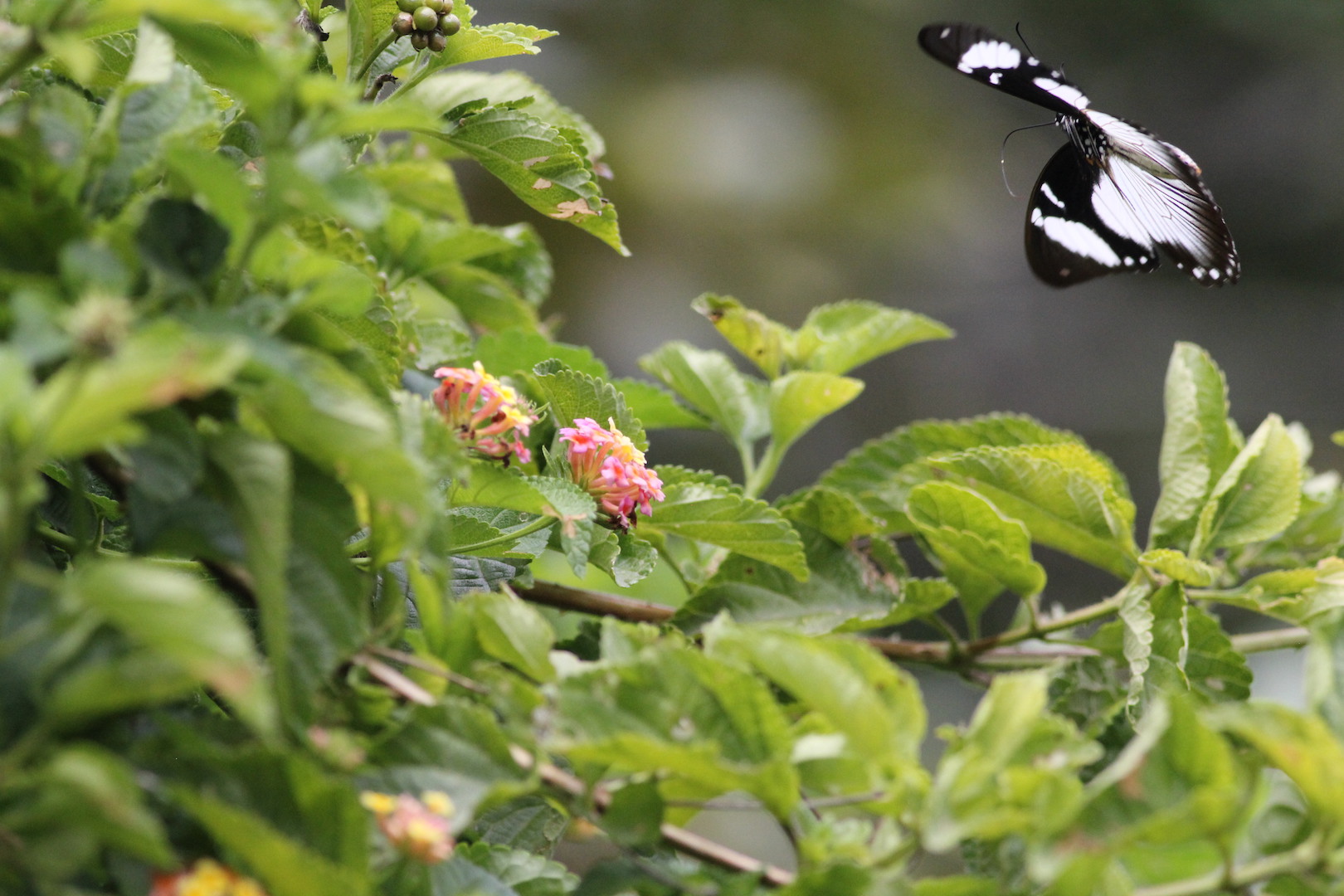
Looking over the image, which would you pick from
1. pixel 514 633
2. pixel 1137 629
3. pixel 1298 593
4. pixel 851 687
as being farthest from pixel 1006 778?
pixel 1298 593

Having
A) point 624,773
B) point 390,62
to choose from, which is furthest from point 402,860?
point 390,62

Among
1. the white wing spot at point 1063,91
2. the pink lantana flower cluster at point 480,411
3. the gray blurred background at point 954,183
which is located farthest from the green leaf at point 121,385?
the gray blurred background at point 954,183

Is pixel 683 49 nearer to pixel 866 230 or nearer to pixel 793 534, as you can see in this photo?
pixel 866 230

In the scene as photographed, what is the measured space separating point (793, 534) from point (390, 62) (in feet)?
1.19

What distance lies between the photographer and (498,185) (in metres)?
2.56

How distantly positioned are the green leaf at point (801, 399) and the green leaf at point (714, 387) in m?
0.02

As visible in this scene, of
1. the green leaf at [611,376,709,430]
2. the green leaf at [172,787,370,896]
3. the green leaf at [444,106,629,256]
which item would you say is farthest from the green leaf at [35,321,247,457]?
the green leaf at [611,376,709,430]

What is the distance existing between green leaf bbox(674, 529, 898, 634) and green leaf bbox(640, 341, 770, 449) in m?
0.11

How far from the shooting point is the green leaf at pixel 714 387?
0.83 metres

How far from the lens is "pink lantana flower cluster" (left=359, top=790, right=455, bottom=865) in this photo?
1.23 feet

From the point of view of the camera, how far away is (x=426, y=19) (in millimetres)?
632

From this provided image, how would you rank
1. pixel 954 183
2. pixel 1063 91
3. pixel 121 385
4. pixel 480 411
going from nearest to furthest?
pixel 121 385, pixel 480 411, pixel 1063 91, pixel 954 183

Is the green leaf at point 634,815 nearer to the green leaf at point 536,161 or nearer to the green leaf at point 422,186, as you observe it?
the green leaf at point 536,161

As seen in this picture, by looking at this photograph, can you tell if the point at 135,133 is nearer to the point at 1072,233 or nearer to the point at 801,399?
the point at 801,399
